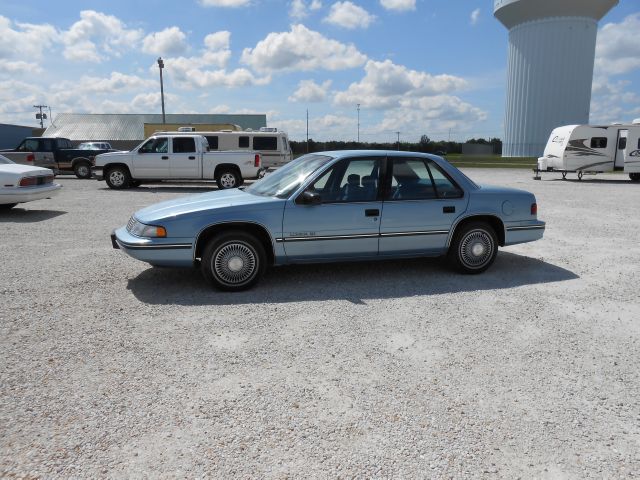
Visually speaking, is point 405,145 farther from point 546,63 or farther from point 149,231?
point 149,231

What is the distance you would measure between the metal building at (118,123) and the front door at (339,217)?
50.7 meters

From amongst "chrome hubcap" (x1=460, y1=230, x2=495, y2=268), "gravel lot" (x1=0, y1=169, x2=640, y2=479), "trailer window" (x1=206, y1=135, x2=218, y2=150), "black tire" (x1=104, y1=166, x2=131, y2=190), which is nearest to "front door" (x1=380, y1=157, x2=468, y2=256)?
"chrome hubcap" (x1=460, y1=230, x2=495, y2=268)

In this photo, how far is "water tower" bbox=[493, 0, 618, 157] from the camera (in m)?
48.2

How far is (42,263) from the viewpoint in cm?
651

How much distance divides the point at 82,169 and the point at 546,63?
46907 mm

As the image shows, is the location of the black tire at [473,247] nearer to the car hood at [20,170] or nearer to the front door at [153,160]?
the car hood at [20,170]

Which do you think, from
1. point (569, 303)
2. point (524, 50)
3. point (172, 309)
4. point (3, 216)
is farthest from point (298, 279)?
point (524, 50)

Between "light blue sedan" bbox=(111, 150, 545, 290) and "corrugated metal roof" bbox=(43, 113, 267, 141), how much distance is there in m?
50.4

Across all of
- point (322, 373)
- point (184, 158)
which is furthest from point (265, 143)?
point (322, 373)

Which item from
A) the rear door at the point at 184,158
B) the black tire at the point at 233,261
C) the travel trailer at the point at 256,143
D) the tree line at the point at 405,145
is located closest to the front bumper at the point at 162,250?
the black tire at the point at 233,261

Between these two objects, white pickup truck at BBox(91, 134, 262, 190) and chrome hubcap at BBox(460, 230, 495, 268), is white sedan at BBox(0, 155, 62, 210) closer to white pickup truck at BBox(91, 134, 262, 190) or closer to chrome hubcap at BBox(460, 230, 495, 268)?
white pickup truck at BBox(91, 134, 262, 190)

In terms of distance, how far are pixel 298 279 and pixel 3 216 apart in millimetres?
8170

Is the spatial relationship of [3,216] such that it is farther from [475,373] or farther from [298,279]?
[475,373]

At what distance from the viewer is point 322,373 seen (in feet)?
11.4
